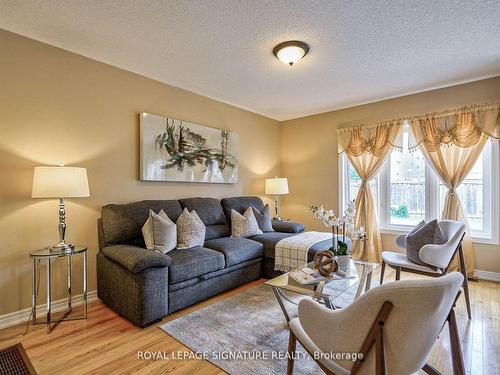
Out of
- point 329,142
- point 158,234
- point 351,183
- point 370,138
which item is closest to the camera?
point 158,234

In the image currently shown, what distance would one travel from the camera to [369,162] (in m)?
4.26

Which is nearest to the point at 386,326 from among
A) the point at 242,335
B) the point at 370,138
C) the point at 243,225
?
the point at 242,335

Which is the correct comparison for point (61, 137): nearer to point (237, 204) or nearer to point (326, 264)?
point (237, 204)

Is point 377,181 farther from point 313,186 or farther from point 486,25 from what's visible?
point 486,25

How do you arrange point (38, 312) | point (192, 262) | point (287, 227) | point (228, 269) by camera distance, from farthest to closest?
point (287, 227) < point (228, 269) < point (192, 262) < point (38, 312)

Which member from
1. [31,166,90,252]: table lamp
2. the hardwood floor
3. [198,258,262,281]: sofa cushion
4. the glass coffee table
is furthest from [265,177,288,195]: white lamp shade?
[31,166,90,252]: table lamp

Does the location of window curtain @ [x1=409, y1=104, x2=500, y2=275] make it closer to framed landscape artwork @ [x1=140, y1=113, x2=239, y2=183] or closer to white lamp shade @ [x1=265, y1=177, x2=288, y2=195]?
white lamp shade @ [x1=265, y1=177, x2=288, y2=195]

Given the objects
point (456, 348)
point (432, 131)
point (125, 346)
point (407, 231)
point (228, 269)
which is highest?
point (432, 131)

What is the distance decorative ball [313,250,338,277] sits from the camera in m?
2.17

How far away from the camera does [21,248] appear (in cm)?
241

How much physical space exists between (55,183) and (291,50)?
2.42 meters

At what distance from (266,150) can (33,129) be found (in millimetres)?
3527

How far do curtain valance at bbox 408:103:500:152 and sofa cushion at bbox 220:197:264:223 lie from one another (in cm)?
247

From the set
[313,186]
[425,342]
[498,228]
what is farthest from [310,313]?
[313,186]
